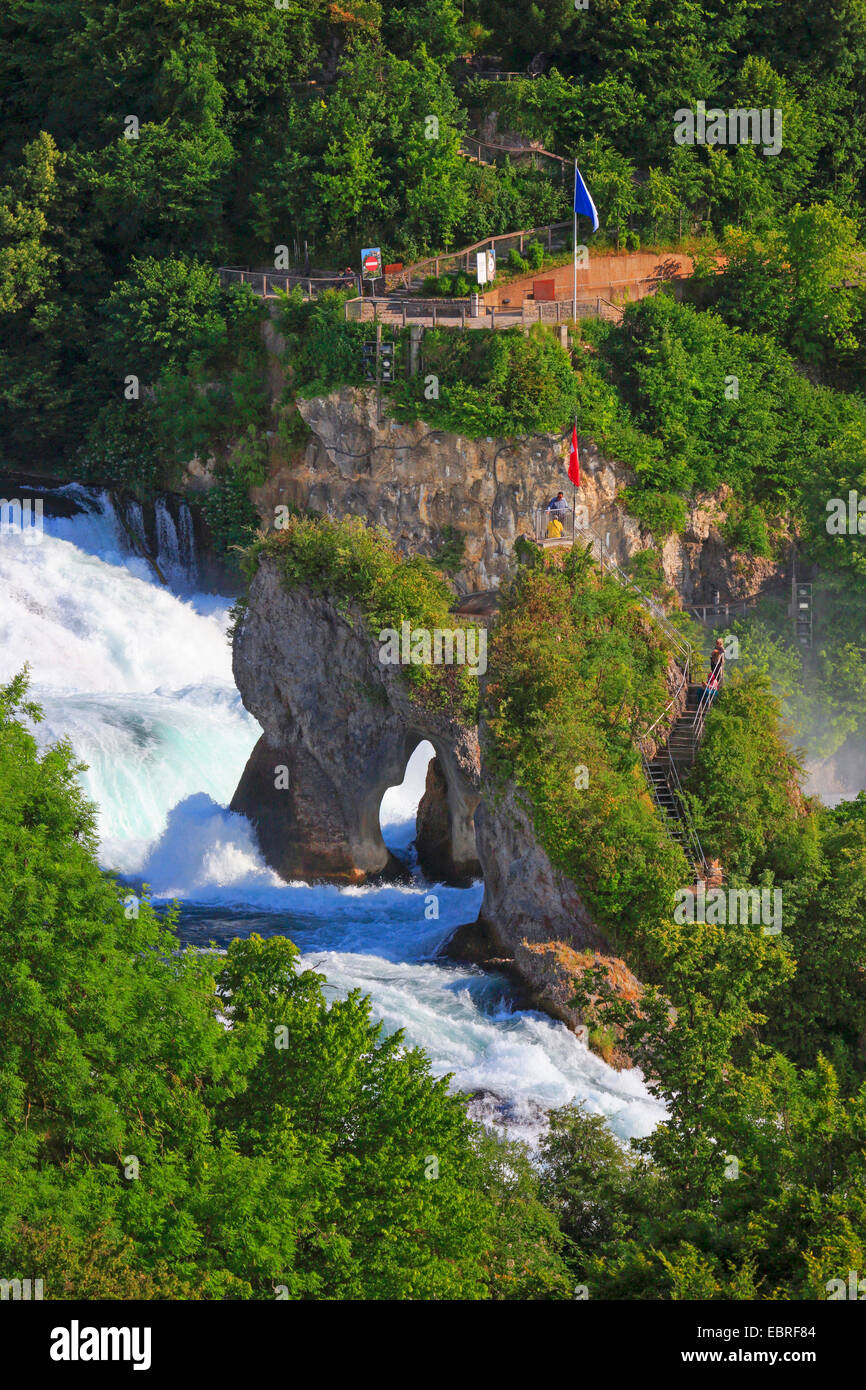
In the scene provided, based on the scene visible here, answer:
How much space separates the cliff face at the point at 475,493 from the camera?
59094mm

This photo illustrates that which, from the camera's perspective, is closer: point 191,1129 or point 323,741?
point 191,1129

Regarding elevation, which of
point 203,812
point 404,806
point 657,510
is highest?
point 657,510

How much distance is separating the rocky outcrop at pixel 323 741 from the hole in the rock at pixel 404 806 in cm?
294

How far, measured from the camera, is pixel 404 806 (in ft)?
187

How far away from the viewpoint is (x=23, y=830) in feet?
88.1

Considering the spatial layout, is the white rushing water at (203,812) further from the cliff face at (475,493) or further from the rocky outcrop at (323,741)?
the cliff face at (475,493)

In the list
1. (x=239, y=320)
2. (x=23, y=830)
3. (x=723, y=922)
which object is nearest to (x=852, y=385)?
(x=239, y=320)

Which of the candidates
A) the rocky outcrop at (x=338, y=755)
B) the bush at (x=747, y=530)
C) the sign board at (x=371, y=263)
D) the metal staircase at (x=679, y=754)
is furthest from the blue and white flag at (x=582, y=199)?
the rocky outcrop at (x=338, y=755)

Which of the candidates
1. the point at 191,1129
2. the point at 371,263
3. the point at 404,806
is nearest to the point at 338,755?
the point at 404,806

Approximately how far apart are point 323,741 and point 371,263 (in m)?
19.4

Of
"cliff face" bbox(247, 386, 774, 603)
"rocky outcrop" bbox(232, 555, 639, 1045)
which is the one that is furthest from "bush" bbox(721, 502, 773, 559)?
"rocky outcrop" bbox(232, 555, 639, 1045)

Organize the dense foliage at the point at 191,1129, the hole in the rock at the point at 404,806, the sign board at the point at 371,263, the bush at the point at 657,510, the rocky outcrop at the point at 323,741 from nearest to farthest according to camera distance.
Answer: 1. the dense foliage at the point at 191,1129
2. the rocky outcrop at the point at 323,741
3. the hole in the rock at the point at 404,806
4. the bush at the point at 657,510
5. the sign board at the point at 371,263

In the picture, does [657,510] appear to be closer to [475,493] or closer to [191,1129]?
[475,493]

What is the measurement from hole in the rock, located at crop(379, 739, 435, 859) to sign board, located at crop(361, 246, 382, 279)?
1533 cm
